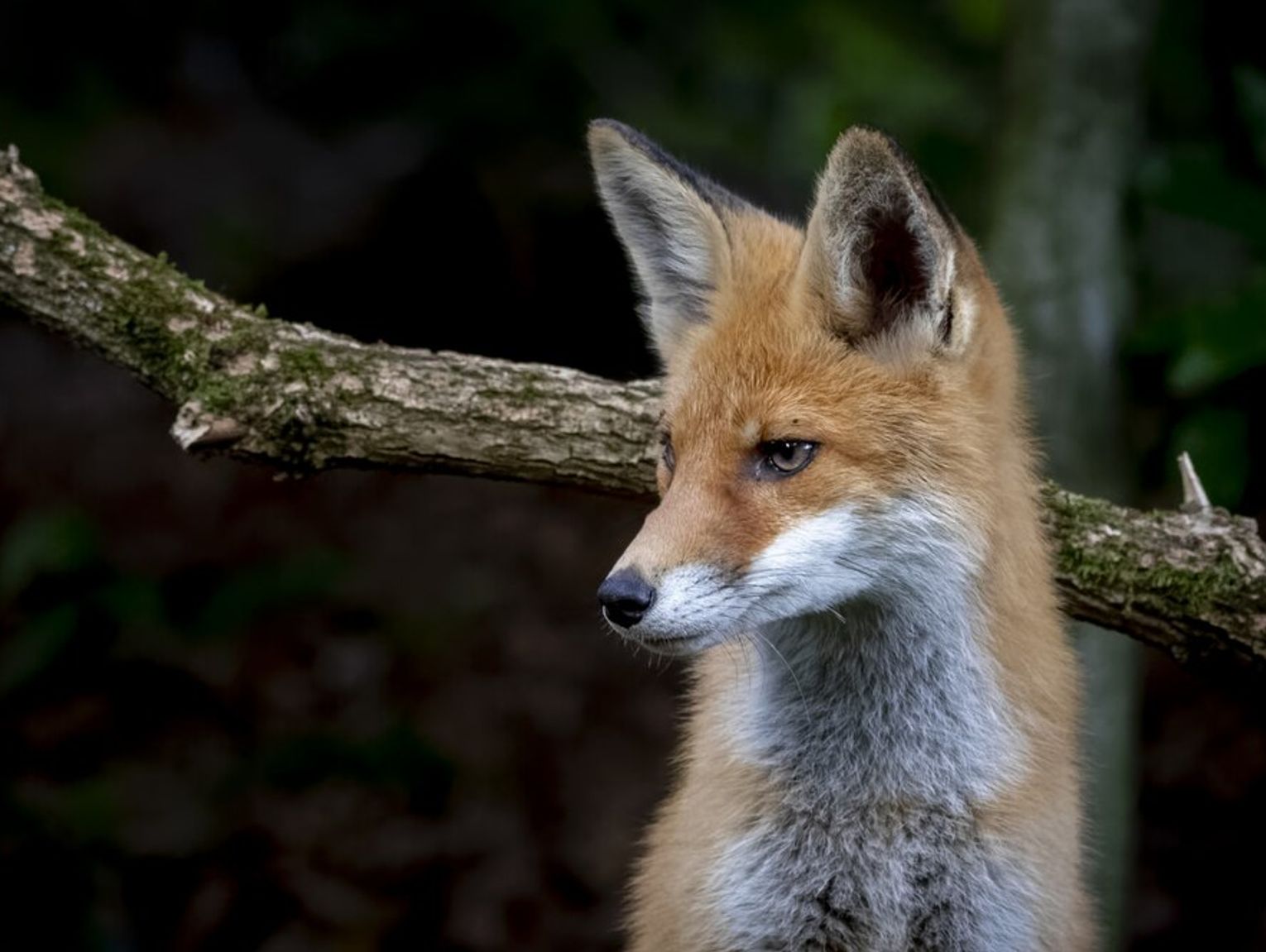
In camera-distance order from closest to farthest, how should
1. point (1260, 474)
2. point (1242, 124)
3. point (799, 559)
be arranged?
point (799, 559) < point (1260, 474) < point (1242, 124)

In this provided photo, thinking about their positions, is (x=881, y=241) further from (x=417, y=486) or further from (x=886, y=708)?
(x=417, y=486)

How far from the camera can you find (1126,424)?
6617 millimetres

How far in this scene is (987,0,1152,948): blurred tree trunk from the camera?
652 centimetres

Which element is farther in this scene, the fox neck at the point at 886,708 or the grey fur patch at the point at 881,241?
the fox neck at the point at 886,708

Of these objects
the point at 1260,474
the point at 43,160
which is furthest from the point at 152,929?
the point at 1260,474

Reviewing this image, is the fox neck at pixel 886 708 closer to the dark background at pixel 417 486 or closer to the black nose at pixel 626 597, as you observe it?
the black nose at pixel 626 597

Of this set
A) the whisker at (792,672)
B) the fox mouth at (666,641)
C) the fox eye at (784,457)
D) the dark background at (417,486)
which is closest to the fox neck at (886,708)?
the whisker at (792,672)

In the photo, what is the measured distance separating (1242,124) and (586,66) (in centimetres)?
397

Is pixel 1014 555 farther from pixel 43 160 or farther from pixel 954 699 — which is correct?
pixel 43 160

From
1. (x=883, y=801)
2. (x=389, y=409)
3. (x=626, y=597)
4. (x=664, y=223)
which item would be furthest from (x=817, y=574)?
(x=389, y=409)

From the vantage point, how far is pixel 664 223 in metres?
4.52

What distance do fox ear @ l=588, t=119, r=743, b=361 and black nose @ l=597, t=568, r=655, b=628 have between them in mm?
1220

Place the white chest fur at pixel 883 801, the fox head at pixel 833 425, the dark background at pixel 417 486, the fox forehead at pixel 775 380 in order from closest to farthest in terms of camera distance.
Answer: the fox head at pixel 833 425
the fox forehead at pixel 775 380
the white chest fur at pixel 883 801
the dark background at pixel 417 486

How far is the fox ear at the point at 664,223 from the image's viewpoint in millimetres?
4305
